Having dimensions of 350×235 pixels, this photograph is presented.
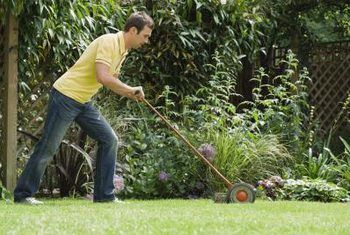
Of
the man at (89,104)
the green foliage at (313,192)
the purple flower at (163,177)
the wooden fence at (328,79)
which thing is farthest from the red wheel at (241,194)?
the wooden fence at (328,79)

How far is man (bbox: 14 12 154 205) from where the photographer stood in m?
5.57

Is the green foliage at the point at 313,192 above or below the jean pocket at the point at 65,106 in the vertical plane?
below

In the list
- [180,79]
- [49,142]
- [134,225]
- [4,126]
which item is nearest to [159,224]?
[134,225]

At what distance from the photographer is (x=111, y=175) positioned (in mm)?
5801

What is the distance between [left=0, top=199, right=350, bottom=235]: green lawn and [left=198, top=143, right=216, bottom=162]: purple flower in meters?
1.81

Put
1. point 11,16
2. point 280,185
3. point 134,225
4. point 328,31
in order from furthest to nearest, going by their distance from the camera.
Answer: point 328,31 < point 280,185 < point 11,16 < point 134,225

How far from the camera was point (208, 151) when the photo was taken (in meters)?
7.22

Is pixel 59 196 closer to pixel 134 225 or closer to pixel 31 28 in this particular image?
pixel 31 28

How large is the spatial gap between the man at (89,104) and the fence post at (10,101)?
118 centimetres

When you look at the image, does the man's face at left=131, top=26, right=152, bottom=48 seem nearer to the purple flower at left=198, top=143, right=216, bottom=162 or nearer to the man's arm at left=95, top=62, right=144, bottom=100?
the man's arm at left=95, top=62, right=144, bottom=100

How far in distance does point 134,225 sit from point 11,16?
3247mm

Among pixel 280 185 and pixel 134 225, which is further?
pixel 280 185

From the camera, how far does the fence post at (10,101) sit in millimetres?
6761

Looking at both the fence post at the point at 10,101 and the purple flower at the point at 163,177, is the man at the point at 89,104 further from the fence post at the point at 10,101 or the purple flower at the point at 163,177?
the purple flower at the point at 163,177
